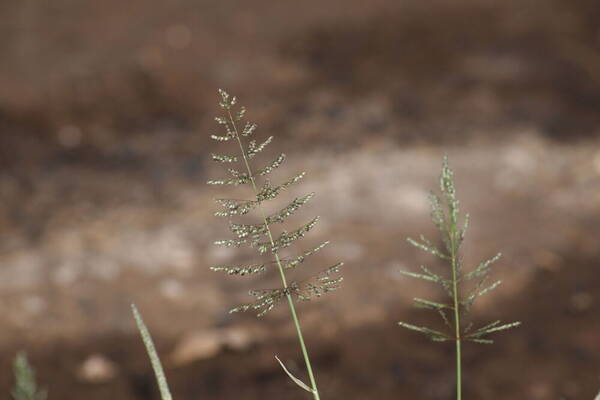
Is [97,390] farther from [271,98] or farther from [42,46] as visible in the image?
[42,46]

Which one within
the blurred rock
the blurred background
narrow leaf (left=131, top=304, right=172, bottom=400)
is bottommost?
narrow leaf (left=131, top=304, right=172, bottom=400)

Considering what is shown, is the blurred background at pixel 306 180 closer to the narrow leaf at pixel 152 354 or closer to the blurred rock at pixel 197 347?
the blurred rock at pixel 197 347

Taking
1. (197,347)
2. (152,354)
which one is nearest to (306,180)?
(197,347)

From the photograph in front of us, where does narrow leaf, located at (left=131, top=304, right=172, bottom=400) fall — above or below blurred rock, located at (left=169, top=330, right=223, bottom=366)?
below

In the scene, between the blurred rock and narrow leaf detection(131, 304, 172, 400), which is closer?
narrow leaf detection(131, 304, 172, 400)

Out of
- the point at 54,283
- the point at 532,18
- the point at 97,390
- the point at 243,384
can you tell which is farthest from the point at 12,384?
the point at 532,18

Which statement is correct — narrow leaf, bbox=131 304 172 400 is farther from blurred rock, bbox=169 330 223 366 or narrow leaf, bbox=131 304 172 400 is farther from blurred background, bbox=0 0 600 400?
blurred rock, bbox=169 330 223 366

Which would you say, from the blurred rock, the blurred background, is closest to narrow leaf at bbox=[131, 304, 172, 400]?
the blurred background

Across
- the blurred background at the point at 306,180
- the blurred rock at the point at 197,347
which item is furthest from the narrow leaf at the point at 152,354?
the blurred rock at the point at 197,347
